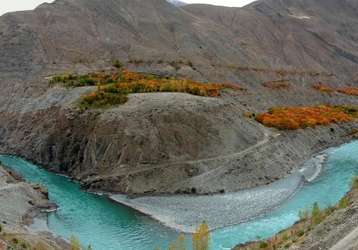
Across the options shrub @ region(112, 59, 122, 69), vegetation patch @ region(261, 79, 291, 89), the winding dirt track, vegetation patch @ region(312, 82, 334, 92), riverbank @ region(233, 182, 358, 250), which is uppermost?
shrub @ region(112, 59, 122, 69)

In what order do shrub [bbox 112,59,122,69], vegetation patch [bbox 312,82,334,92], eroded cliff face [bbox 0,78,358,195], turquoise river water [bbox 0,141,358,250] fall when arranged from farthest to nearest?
vegetation patch [bbox 312,82,334,92] < shrub [bbox 112,59,122,69] < eroded cliff face [bbox 0,78,358,195] < turquoise river water [bbox 0,141,358,250]

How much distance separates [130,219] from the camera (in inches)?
1837

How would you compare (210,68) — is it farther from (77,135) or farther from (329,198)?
(329,198)

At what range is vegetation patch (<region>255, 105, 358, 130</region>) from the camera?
78562 millimetres

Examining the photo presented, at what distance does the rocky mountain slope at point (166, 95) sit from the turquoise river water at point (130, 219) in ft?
13.7

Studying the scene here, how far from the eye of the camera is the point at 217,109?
68.6m

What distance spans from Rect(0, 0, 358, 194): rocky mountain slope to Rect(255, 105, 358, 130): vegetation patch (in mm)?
2456

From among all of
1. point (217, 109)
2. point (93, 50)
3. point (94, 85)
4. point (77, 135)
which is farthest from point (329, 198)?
point (93, 50)

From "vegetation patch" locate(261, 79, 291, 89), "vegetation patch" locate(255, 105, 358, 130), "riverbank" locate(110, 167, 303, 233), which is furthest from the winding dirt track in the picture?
"vegetation patch" locate(261, 79, 291, 89)

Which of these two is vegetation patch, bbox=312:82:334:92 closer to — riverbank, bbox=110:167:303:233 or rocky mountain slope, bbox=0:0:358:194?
rocky mountain slope, bbox=0:0:358:194

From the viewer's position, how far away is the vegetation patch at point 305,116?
258 feet

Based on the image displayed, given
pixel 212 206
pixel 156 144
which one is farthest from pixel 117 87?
pixel 212 206

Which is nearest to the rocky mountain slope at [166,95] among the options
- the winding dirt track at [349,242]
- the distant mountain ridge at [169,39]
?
the distant mountain ridge at [169,39]

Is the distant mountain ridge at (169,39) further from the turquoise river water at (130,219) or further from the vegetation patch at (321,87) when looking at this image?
the turquoise river water at (130,219)
